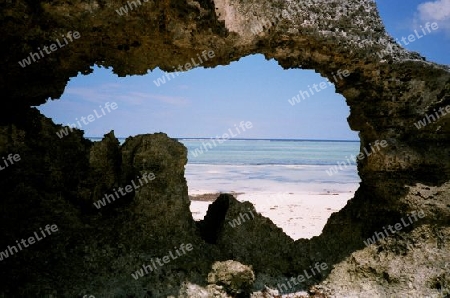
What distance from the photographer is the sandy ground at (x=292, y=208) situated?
30.2 ft

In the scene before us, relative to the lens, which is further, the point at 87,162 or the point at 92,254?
the point at 87,162

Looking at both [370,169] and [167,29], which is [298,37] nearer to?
[167,29]

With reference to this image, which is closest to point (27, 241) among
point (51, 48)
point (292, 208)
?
point (51, 48)

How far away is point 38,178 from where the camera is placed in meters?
3.95

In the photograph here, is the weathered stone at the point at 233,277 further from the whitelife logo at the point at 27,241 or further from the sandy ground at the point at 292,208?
the sandy ground at the point at 292,208

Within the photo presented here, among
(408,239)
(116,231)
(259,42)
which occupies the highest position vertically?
(259,42)

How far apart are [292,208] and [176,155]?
825 cm

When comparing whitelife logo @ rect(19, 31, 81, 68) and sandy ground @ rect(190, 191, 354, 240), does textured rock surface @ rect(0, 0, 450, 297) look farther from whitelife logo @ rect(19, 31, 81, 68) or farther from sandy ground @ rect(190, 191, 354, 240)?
sandy ground @ rect(190, 191, 354, 240)

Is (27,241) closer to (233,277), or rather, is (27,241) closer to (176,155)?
(176,155)

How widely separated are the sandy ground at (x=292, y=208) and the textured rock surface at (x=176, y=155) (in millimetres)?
3995

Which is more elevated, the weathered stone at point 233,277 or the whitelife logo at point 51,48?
the whitelife logo at point 51,48

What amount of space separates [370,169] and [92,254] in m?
3.20

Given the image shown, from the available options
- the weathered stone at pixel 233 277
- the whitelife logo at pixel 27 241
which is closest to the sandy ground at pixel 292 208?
the weathered stone at pixel 233 277

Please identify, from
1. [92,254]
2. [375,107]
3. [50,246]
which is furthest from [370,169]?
[50,246]
